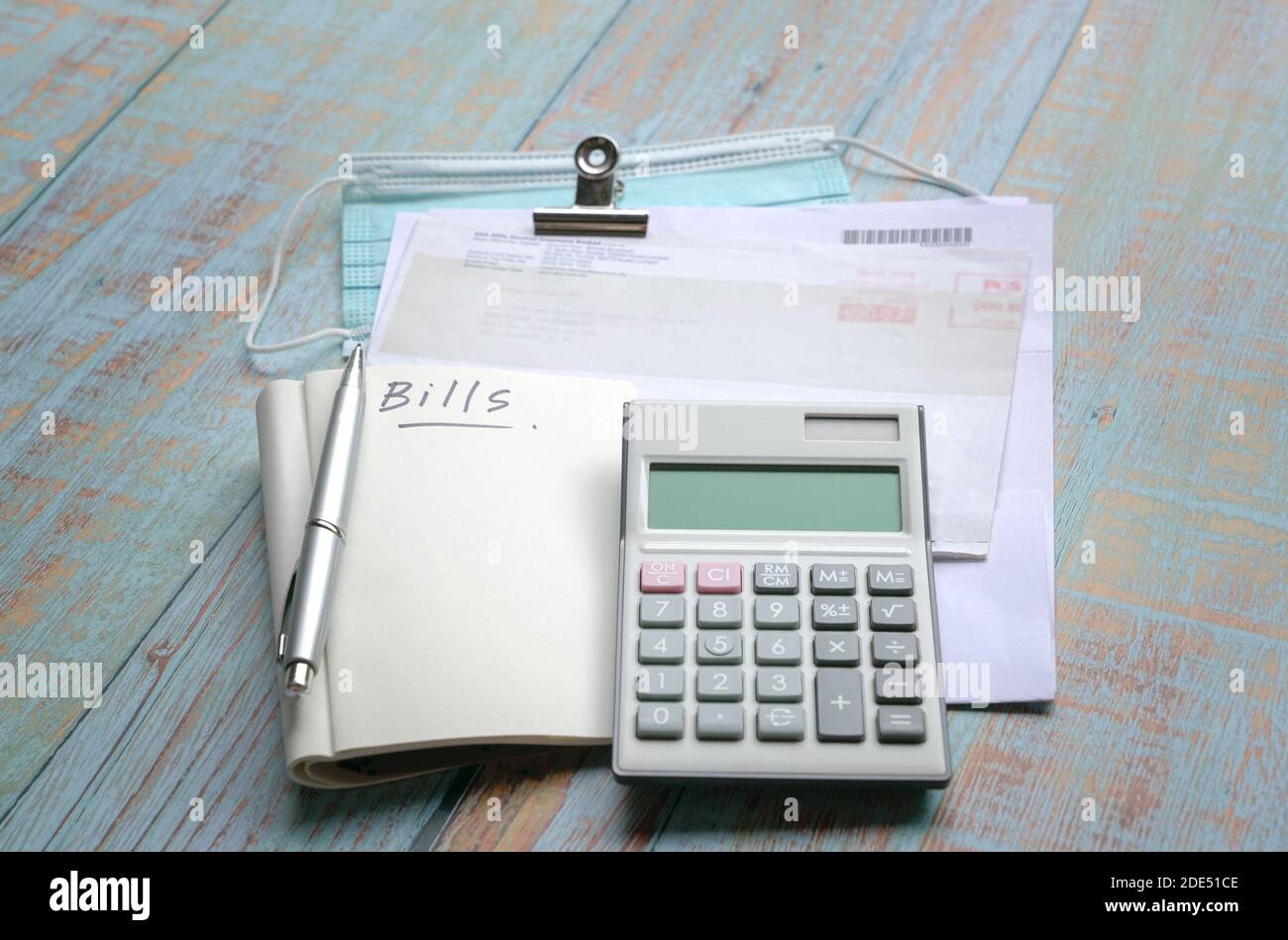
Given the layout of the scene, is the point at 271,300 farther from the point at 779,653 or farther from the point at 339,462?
the point at 779,653

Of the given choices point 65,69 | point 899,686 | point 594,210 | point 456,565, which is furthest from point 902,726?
point 65,69

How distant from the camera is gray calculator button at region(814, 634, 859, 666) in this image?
43 cm

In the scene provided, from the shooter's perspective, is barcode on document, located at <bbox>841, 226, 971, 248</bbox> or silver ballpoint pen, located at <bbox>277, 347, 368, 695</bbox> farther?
barcode on document, located at <bbox>841, 226, 971, 248</bbox>

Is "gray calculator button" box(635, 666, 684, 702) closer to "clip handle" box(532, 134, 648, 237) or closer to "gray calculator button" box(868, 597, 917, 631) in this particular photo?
"gray calculator button" box(868, 597, 917, 631)

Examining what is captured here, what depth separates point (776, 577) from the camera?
445mm

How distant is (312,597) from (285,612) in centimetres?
2

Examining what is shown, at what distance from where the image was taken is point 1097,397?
54cm

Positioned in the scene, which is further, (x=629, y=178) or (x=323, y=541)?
(x=629, y=178)

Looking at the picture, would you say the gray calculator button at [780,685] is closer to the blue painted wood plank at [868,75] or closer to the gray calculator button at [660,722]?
the gray calculator button at [660,722]

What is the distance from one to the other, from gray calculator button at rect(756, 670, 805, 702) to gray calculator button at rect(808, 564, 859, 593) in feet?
0.12

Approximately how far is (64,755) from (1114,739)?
1.40ft

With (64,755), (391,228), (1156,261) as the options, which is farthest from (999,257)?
(64,755)

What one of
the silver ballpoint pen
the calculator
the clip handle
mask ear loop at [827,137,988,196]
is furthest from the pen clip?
mask ear loop at [827,137,988,196]
